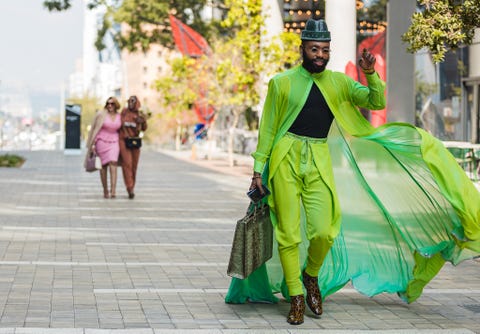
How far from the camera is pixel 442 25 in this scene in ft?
41.6

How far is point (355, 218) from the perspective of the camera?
8.67m

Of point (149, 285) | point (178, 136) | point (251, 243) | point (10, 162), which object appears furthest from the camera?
point (178, 136)

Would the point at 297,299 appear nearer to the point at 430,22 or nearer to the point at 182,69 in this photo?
the point at 430,22

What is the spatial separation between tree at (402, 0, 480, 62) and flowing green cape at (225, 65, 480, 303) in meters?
4.27

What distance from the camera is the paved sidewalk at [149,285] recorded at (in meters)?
7.69

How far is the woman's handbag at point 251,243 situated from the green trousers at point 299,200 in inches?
7.3

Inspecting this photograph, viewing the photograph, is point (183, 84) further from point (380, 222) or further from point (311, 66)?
point (311, 66)

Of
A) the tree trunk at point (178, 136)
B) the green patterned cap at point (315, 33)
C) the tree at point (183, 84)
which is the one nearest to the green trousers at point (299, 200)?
the green patterned cap at point (315, 33)

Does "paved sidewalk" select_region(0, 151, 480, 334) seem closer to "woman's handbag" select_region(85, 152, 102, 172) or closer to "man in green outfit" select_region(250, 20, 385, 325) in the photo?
"man in green outfit" select_region(250, 20, 385, 325)

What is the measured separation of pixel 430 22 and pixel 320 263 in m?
5.34

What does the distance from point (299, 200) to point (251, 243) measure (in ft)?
1.46

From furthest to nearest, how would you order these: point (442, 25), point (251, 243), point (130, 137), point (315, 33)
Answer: point (130, 137), point (442, 25), point (251, 243), point (315, 33)

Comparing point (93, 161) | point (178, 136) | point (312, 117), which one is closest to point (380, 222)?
point (312, 117)

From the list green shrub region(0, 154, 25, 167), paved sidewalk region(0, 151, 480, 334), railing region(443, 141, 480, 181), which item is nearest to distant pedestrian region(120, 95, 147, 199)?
paved sidewalk region(0, 151, 480, 334)
